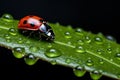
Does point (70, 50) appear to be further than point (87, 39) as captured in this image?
No

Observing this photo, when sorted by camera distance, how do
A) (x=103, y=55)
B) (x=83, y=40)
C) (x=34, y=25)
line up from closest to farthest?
(x=103, y=55) < (x=83, y=40) < (x=34, y=25)

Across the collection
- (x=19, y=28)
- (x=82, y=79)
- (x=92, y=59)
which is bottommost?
(x=82, y=79)

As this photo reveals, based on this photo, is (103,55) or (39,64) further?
(39,64)

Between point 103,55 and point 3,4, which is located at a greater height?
point 3,4

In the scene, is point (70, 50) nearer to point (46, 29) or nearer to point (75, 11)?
point (46, 29)

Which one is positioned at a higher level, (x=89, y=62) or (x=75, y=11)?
(x=75, y=11)

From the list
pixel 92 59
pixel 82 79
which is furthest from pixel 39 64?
pixel 92 59

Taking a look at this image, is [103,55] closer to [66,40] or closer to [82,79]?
[66,40]

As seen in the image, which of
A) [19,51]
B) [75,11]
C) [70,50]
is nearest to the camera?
[19,51]

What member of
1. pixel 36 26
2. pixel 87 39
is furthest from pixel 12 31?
pixel 87 39
